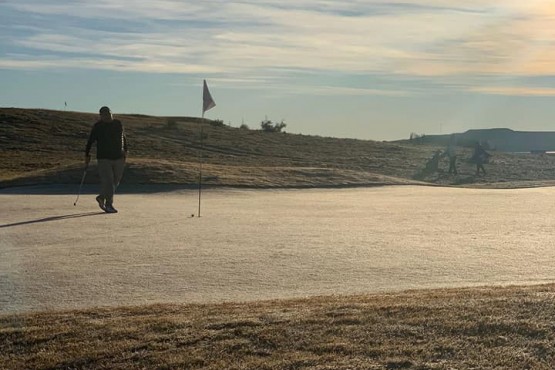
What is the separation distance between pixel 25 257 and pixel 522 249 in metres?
6.89

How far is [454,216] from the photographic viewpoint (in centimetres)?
1655

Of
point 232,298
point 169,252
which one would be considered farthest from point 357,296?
point 169,252

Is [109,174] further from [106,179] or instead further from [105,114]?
[105,114]

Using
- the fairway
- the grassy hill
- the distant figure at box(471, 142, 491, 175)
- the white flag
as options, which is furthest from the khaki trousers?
the distant figure at box(471, 142, 491, 175)

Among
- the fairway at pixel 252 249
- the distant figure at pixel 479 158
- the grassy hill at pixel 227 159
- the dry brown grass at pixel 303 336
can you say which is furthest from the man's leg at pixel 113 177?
the distant figure at pixel 479 158

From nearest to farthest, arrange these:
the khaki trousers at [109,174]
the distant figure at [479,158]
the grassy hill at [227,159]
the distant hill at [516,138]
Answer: the khaki trousers at [109,174], the grassy hill at [227,159], the distant figure at [479,158], the distant hill at [516,138]

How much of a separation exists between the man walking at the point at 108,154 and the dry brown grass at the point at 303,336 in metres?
9.02

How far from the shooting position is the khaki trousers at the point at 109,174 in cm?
1634

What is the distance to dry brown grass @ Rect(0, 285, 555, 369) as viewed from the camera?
18.9ft

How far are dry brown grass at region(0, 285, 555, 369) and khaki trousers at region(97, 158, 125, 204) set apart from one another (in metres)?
8.99

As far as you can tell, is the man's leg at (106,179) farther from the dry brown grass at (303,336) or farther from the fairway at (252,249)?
the dry brown grass at (303,336)

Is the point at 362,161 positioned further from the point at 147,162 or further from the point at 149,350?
the point at 149,350

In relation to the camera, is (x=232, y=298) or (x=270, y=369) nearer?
(x=270, y=369)

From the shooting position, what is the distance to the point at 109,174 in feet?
A: 53.9
